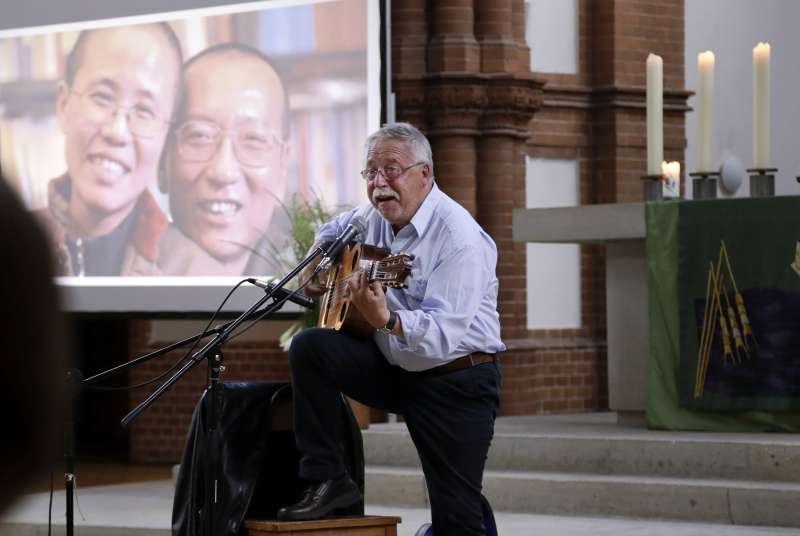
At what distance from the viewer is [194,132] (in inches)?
338

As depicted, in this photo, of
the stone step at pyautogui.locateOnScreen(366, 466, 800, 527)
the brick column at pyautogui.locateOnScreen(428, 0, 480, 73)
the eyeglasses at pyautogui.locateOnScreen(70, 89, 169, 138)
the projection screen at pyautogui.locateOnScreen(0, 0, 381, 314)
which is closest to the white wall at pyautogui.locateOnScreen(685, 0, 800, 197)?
the brick column at pyautogui.locateOnScreen(428, 0, 480, 73)

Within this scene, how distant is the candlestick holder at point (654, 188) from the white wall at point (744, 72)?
2.80 m

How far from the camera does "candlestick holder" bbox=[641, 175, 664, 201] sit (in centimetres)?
673

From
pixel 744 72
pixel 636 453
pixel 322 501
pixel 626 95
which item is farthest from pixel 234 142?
pixel 322 501

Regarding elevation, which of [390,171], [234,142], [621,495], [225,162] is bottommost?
[621,495]

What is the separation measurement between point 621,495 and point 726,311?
1081mm

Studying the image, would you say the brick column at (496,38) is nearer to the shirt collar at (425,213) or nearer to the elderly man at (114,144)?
the elderly man at (114,144)

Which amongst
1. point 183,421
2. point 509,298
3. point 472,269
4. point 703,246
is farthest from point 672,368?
point 183,421

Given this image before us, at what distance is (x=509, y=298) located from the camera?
28.9ft

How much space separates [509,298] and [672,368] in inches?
92.6

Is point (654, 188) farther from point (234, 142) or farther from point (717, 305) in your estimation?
point (234, 142)

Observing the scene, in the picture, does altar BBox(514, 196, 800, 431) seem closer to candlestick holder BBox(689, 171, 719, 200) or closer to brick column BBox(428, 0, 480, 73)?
candlestick holder BBox(689, 171, 719, 200)

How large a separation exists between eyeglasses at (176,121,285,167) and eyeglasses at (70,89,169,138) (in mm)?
184

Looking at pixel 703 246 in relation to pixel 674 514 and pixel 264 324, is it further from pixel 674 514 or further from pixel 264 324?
pixel 264 324
